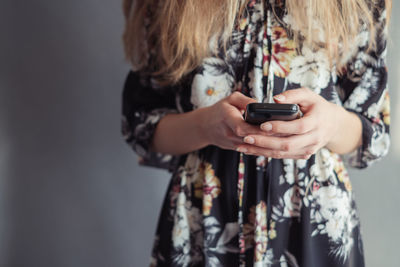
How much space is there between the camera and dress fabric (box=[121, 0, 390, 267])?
0.65 metres

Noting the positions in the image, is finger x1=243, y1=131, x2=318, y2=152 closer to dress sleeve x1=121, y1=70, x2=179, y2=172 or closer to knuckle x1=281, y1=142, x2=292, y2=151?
knuckle x1=281, y1=142, x2=292, y2=151

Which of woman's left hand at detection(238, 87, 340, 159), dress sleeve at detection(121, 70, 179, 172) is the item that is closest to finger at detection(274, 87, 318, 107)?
woman's left hand at detection(238, 87, 340, 159)

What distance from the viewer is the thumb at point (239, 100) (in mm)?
579

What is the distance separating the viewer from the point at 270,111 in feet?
1.65

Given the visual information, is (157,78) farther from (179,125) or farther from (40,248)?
(40,248)

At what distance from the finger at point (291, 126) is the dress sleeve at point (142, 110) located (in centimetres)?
33

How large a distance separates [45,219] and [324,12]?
0.74 m

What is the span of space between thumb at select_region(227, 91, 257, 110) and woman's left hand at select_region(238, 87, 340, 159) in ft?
0.16

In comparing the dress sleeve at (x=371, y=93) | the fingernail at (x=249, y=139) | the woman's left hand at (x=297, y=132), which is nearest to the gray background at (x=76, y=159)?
the dress sleeve at (x=371, y=93)

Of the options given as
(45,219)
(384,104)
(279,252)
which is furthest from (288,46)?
(45,219)

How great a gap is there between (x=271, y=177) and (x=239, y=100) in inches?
5.7

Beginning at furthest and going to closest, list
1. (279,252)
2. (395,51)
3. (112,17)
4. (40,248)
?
1. (112,17)
2. (40,248)
3. (395,51)
4. (279,252)

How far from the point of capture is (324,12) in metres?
0.65

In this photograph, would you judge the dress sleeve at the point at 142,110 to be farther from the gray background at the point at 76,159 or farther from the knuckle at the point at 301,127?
the knuckle at the point at 301,127
